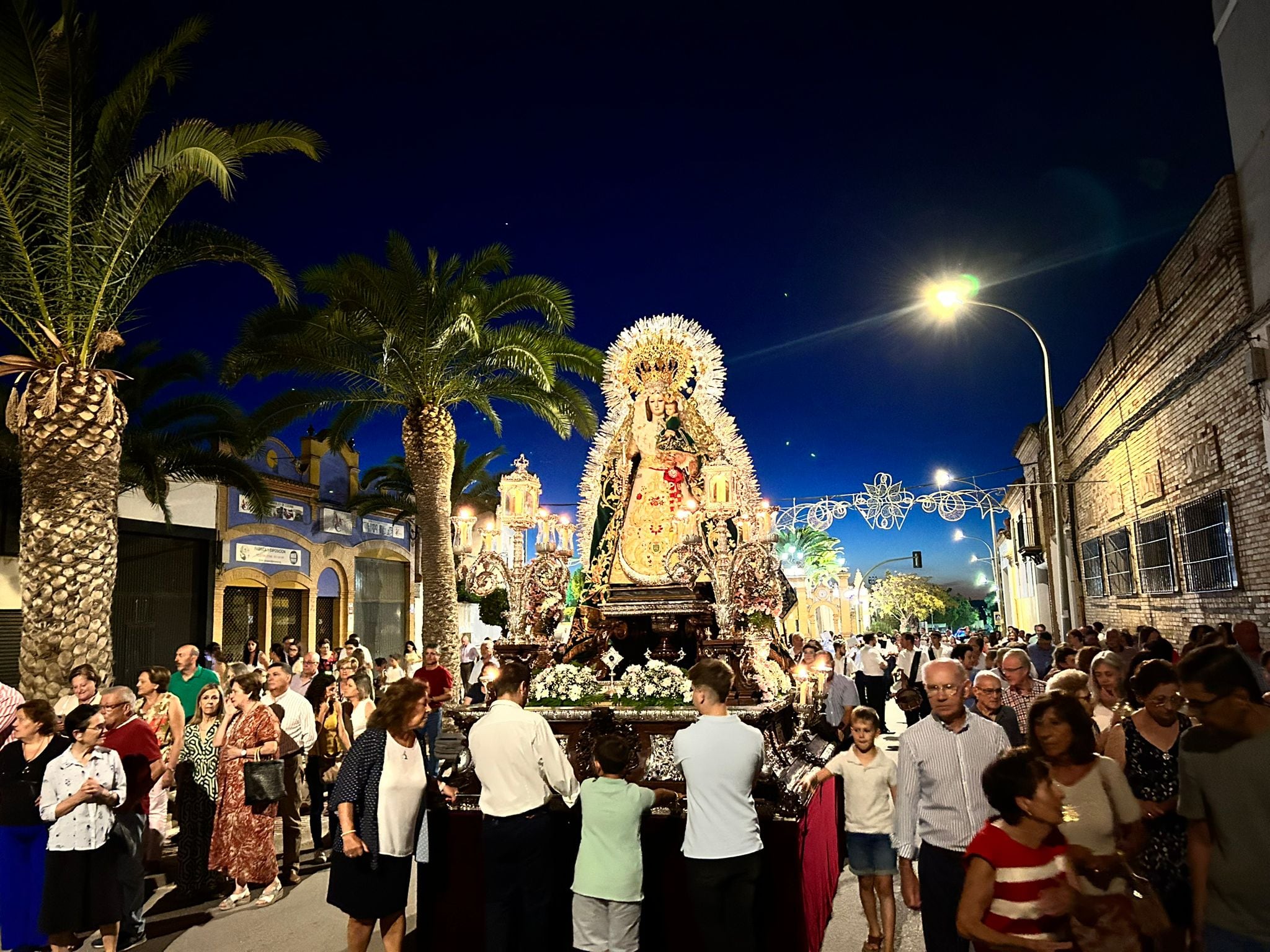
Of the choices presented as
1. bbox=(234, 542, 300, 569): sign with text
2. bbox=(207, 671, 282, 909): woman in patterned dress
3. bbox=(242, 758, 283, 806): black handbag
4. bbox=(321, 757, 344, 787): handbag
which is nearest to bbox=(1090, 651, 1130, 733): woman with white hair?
bbox=(242, 758, 283, 806): black handbag

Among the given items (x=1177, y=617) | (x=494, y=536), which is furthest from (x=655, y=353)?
(x=1177, y=617)

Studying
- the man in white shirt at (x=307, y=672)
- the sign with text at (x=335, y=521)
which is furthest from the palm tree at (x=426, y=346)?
the sign with text at (x=335, y=521)

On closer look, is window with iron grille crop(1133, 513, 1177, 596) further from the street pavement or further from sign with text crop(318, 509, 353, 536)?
sign with text crop(318, 509, 353, 536)

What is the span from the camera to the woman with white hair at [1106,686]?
5035mm

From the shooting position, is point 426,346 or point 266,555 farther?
point 266,555

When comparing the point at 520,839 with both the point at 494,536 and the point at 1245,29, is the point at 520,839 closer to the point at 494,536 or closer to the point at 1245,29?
the point at 494,536

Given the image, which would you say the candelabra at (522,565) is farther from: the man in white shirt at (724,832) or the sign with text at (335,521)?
the sign with text at (335,521)

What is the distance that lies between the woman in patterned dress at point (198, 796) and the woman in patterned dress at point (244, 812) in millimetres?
200

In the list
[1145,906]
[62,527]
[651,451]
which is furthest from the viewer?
[62,527]

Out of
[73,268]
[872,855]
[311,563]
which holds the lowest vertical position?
[872,855]

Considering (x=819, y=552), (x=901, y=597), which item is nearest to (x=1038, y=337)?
(x=819, y=552)

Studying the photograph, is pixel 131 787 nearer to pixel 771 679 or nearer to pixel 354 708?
pixel 354 708

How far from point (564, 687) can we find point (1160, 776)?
4.67m

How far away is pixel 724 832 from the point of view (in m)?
4.08
